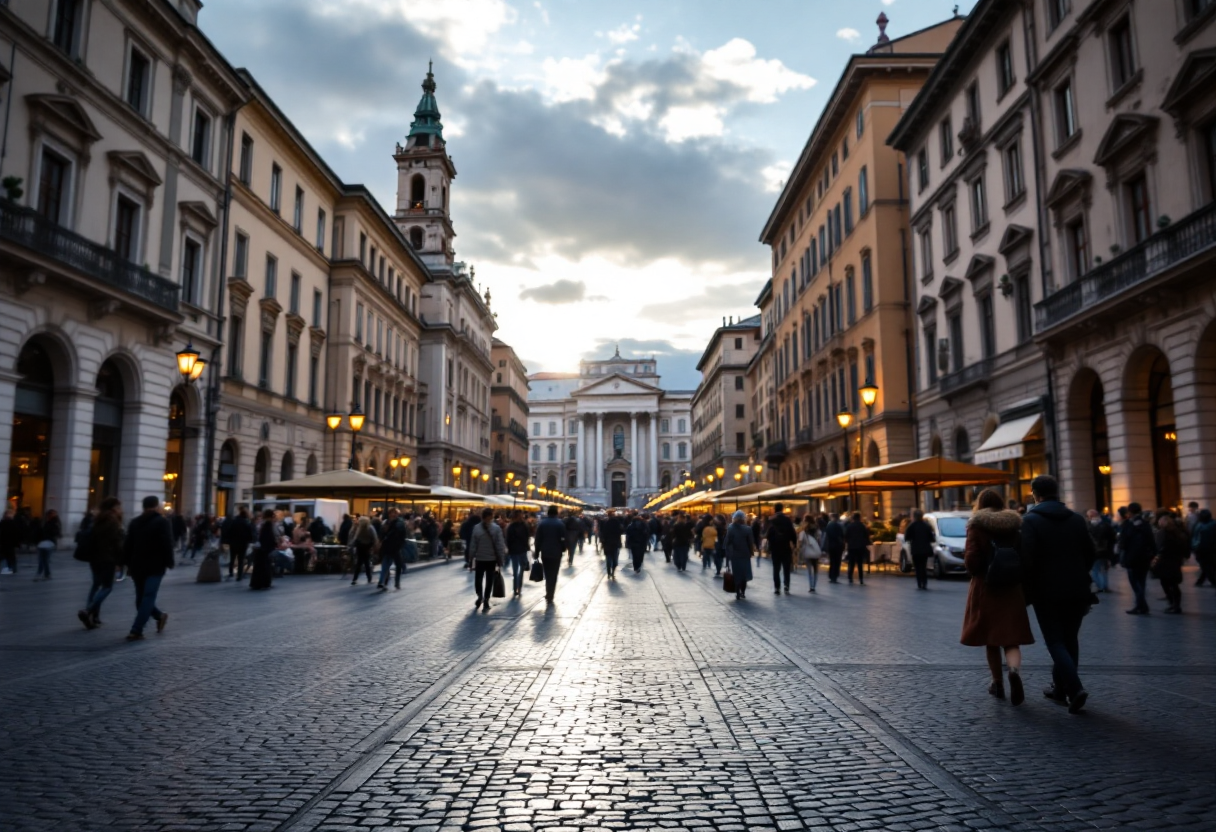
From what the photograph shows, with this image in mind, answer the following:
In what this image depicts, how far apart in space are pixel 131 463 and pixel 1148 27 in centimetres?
2945

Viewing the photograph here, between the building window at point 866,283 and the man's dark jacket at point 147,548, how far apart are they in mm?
34121

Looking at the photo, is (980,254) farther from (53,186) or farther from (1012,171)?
(53,186)

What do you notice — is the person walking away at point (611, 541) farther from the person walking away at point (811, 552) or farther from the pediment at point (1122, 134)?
the pediment at point (1122, 134)

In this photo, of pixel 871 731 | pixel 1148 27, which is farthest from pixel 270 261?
pixel 871 731

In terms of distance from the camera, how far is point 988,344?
1219 inches

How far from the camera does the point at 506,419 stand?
3962 inches

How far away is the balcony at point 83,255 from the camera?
2148 centimetres

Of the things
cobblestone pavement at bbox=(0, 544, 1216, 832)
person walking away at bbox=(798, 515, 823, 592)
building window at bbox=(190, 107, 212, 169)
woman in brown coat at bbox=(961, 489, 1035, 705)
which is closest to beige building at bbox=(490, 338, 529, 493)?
building window at bbox=(190, 107, 212, 169)

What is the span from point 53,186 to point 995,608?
84.9ft

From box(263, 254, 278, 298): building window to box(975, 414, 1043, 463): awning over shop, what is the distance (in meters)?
29.5

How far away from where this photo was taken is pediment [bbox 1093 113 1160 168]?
21203 millimetres

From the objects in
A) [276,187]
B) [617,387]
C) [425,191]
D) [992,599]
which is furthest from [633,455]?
[992,599]

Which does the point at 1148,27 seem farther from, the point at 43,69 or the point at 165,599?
the point at 43,69

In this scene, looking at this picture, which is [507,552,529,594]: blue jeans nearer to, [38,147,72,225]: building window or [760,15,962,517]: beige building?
[38,147,72,225]: building window
